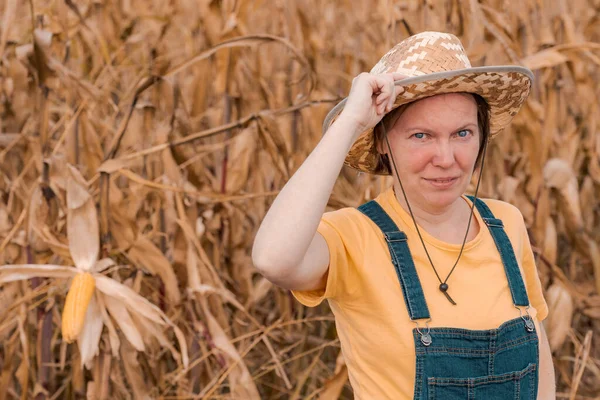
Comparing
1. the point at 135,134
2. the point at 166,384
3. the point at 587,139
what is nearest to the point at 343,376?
the point at 166,384

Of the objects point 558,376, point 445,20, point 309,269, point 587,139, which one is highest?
point 445,20

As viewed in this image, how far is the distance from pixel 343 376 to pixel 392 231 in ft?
1.85

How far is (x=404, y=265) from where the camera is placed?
1.17 metres

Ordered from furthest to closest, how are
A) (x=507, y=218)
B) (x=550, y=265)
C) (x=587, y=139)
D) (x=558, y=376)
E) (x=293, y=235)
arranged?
(x=587, y=139) < (x=558, y=376) < (x=550, y=265) < (x=507, y=218) < (x=293, y=235)

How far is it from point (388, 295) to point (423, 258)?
0.28ft

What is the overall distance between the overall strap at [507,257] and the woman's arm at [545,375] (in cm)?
12

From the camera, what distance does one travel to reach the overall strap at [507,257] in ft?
4.03

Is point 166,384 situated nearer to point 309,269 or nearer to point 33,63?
point 33,63

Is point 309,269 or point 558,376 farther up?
point 309,269

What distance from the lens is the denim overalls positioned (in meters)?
1.14

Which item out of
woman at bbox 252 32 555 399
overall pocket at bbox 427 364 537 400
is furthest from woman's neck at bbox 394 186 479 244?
overall pocket at bbox 427 364 537 400

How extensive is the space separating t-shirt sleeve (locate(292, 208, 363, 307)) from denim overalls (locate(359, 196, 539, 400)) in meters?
0.05

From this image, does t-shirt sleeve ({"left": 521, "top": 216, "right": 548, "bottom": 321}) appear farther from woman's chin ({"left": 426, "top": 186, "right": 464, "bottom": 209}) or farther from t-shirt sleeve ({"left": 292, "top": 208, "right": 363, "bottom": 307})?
t-shirt sleeve ({"left": 292, "top": 208, "right": 363, "bottom": 307})

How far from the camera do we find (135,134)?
6.75ft
